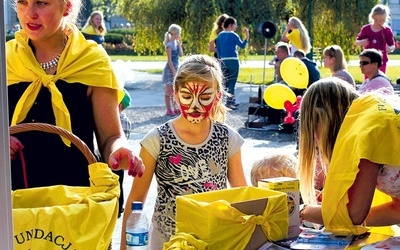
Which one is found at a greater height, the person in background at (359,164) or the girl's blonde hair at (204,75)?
the girl's blonde hair at (204,75)

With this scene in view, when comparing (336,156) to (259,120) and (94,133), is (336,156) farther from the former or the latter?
(259,120)

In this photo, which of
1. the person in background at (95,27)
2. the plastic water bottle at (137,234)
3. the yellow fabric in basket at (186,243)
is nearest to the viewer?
the yellow fabric in basket at (186,243)

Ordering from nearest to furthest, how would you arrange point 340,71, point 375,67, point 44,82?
point 44,82
point 375,67
point 340,71

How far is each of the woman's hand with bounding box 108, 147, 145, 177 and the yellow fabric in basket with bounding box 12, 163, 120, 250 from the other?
0.13 meters

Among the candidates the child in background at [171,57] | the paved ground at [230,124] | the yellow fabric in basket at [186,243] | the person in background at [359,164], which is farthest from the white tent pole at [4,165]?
the child in background at [171,57]

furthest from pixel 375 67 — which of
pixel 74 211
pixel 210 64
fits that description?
pixel 74 211

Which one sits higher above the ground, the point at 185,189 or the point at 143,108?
the point at 185,189

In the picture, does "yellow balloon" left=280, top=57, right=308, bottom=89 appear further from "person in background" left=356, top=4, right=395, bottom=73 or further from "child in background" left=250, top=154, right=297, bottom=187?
"child in background" left=250, top=154, right=297, bottom=187

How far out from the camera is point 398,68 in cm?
2508

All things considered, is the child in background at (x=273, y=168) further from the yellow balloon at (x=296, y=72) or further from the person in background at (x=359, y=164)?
the yellow balloon at (x=296, y=72)

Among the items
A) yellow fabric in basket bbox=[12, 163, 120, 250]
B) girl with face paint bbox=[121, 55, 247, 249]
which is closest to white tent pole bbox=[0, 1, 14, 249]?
yellow fabric in basket bbox=[12, 163, 120, 250]

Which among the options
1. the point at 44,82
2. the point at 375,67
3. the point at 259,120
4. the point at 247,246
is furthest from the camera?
the point at 259,120

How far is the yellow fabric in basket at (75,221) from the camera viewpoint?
219 cm

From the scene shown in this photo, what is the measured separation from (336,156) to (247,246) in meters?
0.48
